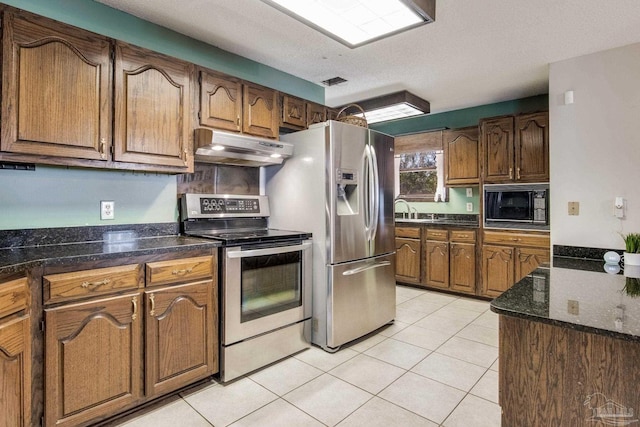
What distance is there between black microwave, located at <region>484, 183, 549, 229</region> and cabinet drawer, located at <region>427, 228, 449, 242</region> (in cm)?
49

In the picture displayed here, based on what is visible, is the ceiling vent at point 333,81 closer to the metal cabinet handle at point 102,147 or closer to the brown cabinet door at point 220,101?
the brown cabinet door at point 220,101

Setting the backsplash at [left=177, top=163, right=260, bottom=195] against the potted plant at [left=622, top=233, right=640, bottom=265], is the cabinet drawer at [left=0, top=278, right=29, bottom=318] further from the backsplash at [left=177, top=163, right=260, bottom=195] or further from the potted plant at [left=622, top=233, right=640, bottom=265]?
the potted plant at [left=622, top=233, right=640, bottom=265]

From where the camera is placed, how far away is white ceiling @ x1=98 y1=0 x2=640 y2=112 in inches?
87.0

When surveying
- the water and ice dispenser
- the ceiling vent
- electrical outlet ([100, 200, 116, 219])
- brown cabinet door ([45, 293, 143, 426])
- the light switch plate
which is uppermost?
the ceiling vent

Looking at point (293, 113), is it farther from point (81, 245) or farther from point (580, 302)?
point (580, 302)

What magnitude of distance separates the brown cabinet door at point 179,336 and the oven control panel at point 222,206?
0.69m

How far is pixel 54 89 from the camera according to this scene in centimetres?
183

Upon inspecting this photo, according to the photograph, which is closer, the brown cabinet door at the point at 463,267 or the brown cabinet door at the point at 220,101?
the brown cabinet door at the point at 220,101

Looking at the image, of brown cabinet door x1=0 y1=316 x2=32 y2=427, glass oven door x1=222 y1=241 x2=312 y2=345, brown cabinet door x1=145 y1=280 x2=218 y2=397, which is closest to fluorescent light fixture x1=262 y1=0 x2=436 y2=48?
glass oven door x1=222 y1=241 x2=312 y2=345

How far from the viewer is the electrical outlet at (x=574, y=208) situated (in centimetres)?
275

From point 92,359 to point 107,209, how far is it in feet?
3.26

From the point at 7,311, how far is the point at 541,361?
6.65 feet

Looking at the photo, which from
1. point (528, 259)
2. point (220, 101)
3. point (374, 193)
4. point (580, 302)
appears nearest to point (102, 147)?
point (220, 101)

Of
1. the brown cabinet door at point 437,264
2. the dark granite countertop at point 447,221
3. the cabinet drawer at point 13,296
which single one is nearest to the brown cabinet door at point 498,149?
the dark granite countertop at point 447,221
